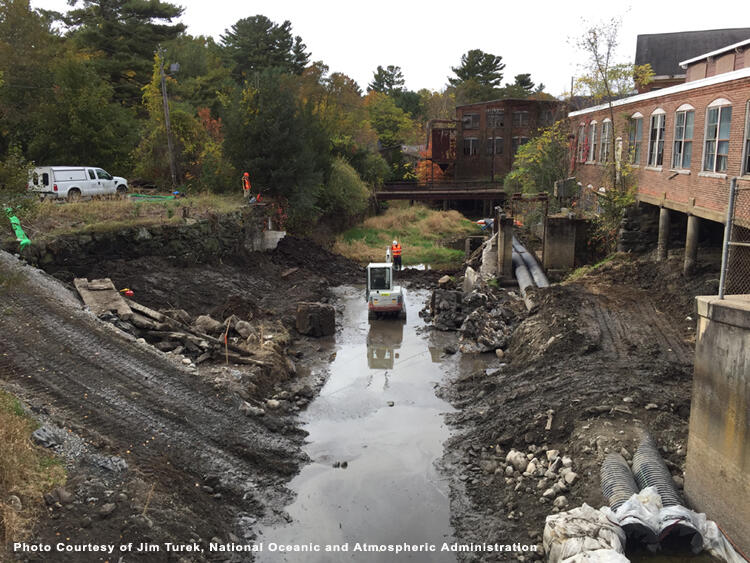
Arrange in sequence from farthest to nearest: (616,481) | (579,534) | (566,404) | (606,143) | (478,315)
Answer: (606,143), (478,315), (566,404), (616,481), (579,534)

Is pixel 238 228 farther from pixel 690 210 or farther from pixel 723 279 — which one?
pixel 723 279

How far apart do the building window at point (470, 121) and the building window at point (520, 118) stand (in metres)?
3.63

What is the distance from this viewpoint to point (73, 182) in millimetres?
26875

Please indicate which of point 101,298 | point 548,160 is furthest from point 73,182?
point 548,160

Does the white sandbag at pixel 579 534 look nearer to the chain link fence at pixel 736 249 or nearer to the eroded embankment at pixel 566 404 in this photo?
the eroded embankment at pixel 566 404

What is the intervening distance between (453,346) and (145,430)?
1150 centimetres

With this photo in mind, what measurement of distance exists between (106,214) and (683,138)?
19.9 meters

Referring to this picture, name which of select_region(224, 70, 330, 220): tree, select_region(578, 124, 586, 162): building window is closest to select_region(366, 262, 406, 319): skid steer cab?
select_region(224, 70, 330, 220): tree

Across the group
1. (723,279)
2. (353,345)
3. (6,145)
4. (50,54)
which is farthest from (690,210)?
(50,54)

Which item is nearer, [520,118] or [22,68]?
[22,68]

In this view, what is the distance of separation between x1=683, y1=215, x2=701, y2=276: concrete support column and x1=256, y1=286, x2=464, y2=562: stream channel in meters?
Answer: 7.86

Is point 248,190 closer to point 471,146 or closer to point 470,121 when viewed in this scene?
point 471,146

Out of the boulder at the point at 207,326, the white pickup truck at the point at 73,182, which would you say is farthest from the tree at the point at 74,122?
the boulder at the point at 207,326

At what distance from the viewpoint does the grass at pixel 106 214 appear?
1945 cm
